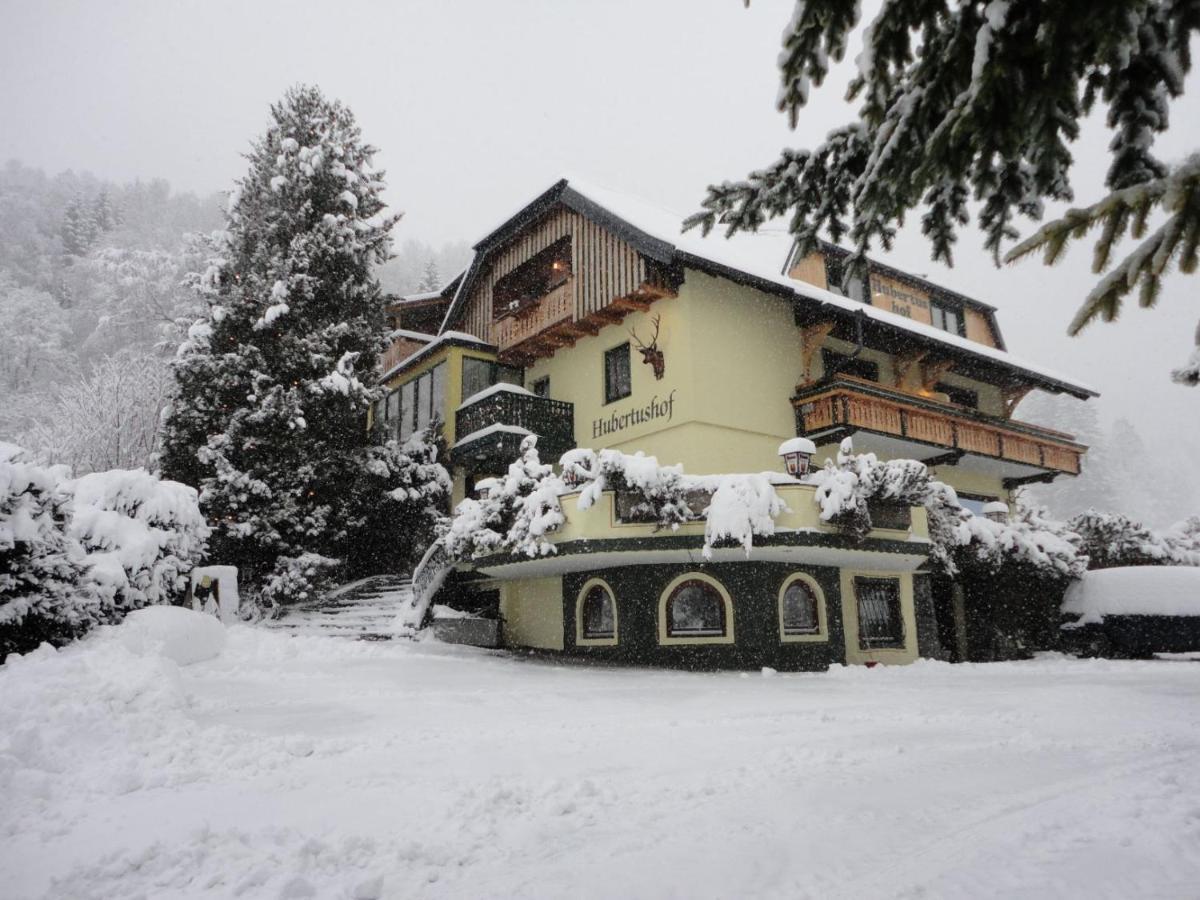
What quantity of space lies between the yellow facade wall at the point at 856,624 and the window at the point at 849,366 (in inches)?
230

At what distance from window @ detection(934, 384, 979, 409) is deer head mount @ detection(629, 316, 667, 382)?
10.9 metres

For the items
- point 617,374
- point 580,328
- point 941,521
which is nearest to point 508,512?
point 617,374

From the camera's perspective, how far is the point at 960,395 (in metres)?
24.5

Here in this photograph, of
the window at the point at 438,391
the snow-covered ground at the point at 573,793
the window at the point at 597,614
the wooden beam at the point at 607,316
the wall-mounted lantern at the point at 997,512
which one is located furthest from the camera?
the window at the point at 438,391

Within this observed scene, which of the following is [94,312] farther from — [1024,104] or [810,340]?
[1024,104]

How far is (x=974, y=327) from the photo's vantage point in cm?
2680

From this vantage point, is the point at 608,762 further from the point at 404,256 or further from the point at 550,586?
the point at 404,256

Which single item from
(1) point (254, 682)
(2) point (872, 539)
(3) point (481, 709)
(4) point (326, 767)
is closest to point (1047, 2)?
(4) point (326, 767)

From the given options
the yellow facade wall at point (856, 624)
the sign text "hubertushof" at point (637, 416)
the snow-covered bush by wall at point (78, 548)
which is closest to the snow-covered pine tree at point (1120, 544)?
the yellow facade wall at point (856, 624)

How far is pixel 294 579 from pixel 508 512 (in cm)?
695

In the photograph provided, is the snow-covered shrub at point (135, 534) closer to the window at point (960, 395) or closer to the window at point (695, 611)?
the window at point (695, 611)

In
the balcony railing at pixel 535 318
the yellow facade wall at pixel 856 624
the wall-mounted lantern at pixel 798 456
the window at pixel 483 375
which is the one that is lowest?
the yellow facade wall at pixel 856 624

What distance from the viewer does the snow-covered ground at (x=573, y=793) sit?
3600 mm

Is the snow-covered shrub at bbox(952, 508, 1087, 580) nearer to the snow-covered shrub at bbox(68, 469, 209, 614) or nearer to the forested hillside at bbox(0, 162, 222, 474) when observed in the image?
the snow-covered shrub at bbox(68, 469, 209, 614)
